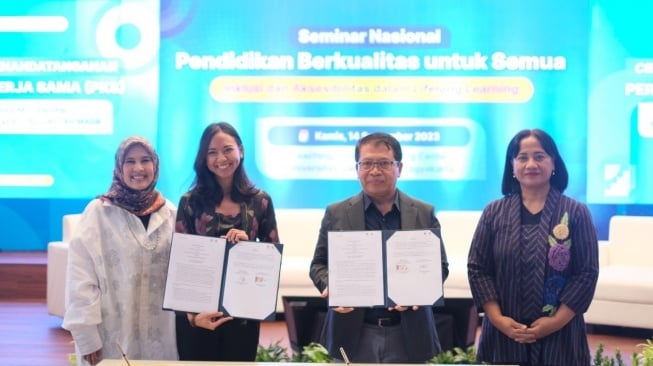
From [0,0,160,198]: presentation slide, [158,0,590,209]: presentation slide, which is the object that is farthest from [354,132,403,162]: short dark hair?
[0,0,160,198]: presentation slide

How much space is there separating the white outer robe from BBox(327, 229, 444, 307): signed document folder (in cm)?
65

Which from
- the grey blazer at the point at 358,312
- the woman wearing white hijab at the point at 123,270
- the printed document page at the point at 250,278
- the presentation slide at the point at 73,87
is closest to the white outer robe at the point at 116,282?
the woman wearing white hijab at the point at 123,270

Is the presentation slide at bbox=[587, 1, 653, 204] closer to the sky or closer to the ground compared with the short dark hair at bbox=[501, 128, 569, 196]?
closer to the sky

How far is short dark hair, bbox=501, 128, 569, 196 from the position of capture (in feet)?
9.36

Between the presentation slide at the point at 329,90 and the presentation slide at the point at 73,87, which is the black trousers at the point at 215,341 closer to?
the presentation slide at the point at 329,90

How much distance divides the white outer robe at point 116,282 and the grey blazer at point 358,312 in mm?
577

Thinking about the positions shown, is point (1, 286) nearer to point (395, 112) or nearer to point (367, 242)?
point (395, 112)

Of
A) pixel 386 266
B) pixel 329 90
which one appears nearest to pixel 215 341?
pixel 386 266

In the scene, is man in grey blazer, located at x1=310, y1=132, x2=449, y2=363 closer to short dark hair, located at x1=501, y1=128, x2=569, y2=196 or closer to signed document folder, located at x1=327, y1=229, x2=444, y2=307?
signed document folder, located at x1=327, y1=229, x2=444, y2=307

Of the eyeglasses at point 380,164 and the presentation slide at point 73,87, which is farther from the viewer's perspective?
the presentation slide at point 73,87

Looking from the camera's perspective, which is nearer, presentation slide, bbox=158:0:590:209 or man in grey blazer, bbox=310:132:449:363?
man in grey blazer, bbox=310:132:449:363

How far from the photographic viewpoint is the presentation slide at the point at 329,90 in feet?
23.8

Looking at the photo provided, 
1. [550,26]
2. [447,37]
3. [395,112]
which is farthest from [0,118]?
[550,26]

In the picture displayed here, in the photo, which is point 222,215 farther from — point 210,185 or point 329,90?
point 329,90
